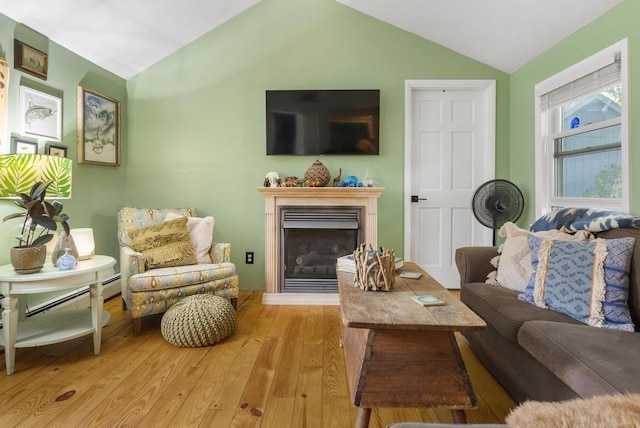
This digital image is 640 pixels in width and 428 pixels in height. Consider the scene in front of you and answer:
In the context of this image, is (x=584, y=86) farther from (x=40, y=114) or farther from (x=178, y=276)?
(x=40, y=114)

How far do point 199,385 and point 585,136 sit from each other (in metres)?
3.23

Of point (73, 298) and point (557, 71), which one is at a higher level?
point (557, 71)

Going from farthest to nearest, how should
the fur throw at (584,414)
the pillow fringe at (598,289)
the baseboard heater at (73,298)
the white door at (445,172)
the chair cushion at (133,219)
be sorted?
the white door at (445,172) → the chair cushion at (133,219) → the baseboard heater at (73,298) → the pillow fringe at (598,289) → the fur throw at (584,414)

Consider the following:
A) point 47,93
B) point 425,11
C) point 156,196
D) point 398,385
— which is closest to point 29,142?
point 47,93

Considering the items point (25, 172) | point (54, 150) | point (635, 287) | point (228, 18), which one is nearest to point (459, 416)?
point (635, 287)

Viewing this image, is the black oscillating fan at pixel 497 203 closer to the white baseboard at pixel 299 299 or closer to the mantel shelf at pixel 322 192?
the mantel shelf at pixel 322 192

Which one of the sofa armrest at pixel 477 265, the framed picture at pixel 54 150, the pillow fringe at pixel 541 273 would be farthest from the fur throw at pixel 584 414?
the framed picture at pixel 54 150

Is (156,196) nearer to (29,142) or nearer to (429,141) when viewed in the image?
(29,142)

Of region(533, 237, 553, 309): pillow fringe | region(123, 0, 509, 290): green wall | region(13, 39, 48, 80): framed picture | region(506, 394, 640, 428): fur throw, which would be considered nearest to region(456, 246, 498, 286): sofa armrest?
region(533, 237, 553, 309): pillow fringe

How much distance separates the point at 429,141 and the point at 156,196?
2999 mm

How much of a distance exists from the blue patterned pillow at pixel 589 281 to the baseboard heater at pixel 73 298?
3153mm

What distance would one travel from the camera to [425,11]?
3.19 metres

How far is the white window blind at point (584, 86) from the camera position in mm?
2355

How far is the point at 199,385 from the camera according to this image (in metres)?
1.86
